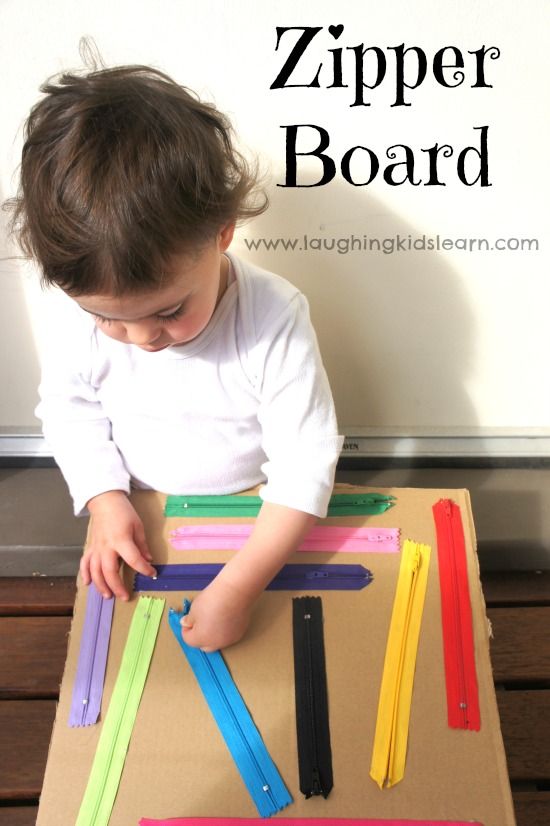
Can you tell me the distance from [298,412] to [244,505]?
0.15 m

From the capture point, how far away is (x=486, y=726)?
67 centimetres

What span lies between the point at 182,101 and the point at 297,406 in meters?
0.29

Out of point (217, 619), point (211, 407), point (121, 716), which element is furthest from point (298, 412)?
point (121, 716)

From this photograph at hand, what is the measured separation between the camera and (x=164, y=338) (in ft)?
2.24

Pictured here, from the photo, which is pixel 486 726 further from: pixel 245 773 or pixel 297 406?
pixel 297 406

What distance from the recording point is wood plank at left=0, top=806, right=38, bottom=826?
830 mm

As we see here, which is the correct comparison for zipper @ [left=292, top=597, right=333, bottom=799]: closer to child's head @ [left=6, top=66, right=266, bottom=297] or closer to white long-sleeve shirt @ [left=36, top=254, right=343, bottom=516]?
white long-sleeve shirt @ [left=36, top=254, right=343, bottom=516]

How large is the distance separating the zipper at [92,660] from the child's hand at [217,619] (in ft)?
0.24

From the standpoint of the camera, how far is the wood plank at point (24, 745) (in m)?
0.86

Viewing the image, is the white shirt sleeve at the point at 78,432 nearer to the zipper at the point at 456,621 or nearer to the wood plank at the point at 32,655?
the wood plank at the point at 32,655

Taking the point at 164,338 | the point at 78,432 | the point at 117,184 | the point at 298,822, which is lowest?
the point at 298,822

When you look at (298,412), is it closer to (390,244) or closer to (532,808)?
(390,244)

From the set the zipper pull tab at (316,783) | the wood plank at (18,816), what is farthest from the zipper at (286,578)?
the wood plank at (18,816)

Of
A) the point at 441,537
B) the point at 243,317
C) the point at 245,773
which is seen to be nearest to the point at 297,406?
the point at 243,317
